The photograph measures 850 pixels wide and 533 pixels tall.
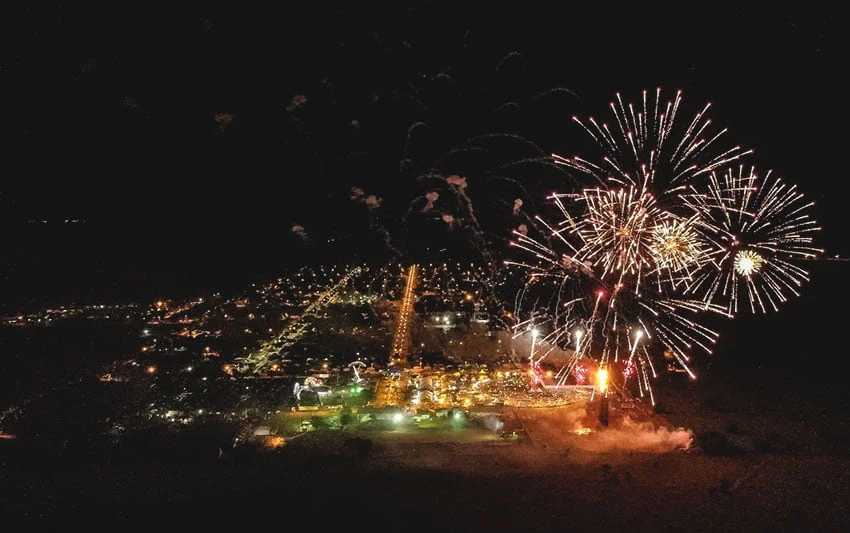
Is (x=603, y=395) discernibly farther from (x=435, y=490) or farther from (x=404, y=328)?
(x=404, y=328)

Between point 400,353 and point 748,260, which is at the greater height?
point 748,260

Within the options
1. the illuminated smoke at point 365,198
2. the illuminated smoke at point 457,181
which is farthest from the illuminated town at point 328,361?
the illuminated smoke at point 365,198

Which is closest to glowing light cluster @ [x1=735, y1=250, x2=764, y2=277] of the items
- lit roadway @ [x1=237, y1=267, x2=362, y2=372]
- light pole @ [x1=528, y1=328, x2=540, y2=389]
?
light pole @ [x1=528, y1=328, x2=540, y2=389]

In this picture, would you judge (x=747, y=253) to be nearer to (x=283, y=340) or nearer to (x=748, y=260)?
(x=748, y=260)

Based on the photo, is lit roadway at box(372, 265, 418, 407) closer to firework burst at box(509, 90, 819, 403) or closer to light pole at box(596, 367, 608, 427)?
firework burst at box(509, 90, 819, 403)

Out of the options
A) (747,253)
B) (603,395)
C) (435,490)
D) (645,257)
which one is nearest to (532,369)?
(603,395)

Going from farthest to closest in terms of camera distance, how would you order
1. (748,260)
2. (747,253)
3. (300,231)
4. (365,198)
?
(365,198)
(300,231)
(747,253)
(748,260)

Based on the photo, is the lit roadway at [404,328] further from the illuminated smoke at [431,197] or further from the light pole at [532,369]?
the illuminated smoke at [431,197]

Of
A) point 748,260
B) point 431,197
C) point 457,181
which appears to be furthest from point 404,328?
point 431,197

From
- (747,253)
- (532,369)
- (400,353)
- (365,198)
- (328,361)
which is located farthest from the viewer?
(365,198)

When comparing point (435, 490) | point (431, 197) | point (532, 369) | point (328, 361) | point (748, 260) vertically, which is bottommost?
point (435, 490)

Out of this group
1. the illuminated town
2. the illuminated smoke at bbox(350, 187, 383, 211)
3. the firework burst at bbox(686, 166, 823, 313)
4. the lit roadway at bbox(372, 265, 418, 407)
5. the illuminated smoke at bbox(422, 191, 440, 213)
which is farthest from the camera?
the illuminated smoke at bbox(350, 187, 383, 211)

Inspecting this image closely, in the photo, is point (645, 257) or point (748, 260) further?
point (748, 260)
